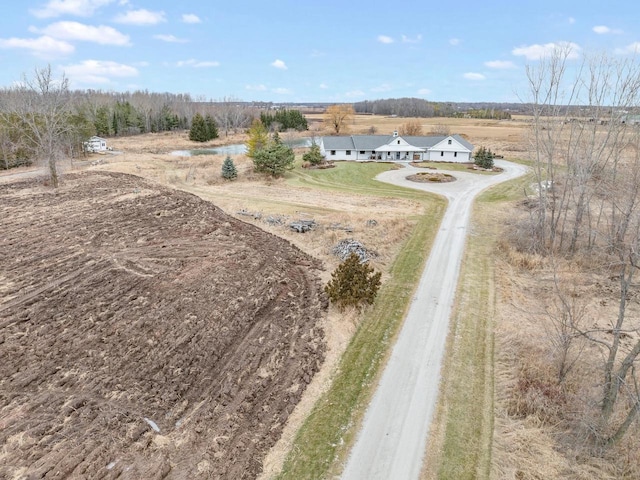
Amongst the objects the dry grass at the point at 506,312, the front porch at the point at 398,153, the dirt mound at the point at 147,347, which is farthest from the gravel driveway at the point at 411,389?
the front porch at the point at 398,153

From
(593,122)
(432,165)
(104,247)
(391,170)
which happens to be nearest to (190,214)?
(104,247)

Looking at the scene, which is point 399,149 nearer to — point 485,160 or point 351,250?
point 485,160

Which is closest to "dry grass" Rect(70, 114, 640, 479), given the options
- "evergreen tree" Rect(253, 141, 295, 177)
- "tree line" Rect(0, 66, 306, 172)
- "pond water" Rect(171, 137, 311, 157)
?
"evergreen tree" Rect(253, 141, 295, 177)

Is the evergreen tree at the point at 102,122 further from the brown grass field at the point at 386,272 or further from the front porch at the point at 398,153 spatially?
the front porch at the point at 398,153

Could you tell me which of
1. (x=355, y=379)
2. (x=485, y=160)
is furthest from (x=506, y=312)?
(x=485, y=160)

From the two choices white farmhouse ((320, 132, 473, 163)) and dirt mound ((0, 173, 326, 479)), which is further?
white farmhouse ((320, 132, 473, 163))

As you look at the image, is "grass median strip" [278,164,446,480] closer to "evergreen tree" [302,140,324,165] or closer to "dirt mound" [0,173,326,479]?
"dirt mound" [0,173,326,479]
